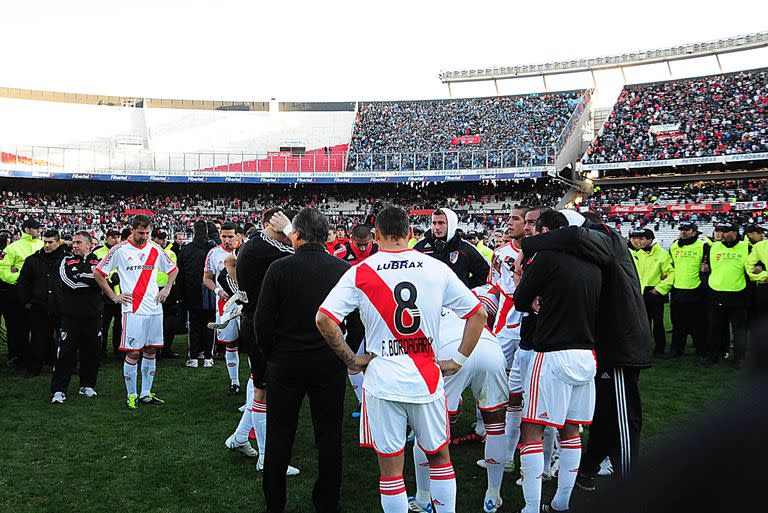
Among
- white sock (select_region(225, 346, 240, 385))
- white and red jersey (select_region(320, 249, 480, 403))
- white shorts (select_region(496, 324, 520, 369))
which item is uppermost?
white and red jersey (select_region(320, 249, 480, 403))

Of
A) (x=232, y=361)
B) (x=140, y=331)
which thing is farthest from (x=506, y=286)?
(x=140, y=331)

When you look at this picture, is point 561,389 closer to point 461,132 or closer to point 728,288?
point 728,288

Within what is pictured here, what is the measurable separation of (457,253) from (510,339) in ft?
3.53

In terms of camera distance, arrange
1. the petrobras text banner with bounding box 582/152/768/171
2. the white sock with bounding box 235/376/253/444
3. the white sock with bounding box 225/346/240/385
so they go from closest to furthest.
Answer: the white sock with bounding box 235/376/253/444 < the white sock with bounding box 225/346/240/385 < the petrobras text banner with bounding box 582/152/768/171

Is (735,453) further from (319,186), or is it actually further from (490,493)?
(319,186)

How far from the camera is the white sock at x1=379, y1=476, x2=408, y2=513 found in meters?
3.35

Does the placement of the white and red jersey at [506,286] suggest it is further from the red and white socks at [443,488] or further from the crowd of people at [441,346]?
the red and white socks at [443,488]

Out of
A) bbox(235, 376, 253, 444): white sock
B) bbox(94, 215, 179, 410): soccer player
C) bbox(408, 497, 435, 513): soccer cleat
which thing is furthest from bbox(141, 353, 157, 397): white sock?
bbox(408, 497, 435, 513): soccer cleat

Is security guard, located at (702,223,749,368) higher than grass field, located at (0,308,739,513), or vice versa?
security guard, located at (702,223,749,368)

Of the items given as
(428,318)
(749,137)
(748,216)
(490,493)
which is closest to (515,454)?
(490,493)

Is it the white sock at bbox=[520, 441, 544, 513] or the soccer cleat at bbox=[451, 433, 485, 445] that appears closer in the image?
the white sock at bbox=[520, 441, 544, 513]

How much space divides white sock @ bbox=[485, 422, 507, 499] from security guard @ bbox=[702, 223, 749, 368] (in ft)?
20.6

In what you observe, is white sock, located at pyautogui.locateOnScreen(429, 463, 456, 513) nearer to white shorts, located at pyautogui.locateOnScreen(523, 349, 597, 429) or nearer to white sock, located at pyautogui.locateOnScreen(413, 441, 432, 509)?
white sock, located at pyautogui.locateOnScreen(413, 441, 432, 509)

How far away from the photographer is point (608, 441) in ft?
13.8
